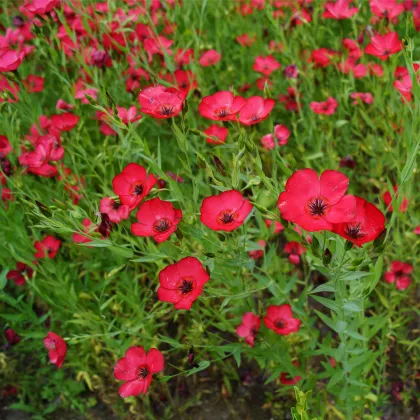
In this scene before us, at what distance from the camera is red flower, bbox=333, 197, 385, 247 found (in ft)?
3.73

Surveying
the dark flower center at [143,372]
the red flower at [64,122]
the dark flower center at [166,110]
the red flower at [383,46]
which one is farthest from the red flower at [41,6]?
the dark flower center at [143,372]

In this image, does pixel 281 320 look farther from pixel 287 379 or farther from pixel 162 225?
pixel 162 225

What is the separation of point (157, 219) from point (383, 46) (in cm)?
130

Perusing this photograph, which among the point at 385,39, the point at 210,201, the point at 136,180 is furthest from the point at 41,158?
the point at 385,39

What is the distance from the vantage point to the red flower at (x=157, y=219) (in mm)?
1399

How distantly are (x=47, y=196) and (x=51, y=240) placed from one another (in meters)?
0.27

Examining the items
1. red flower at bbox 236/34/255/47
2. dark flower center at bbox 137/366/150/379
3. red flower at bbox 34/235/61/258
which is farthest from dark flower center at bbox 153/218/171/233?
red flower at bbox 236/34/255/47

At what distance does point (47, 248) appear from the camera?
2189mm

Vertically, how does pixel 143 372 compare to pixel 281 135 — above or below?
below

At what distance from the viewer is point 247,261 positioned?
4.89 ft

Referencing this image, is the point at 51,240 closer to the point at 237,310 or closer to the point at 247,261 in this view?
the point at 237,310

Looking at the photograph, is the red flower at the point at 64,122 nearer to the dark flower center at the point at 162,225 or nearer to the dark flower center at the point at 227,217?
the dark flower center at the point at 162,225

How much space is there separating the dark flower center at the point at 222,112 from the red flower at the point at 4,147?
94 cm

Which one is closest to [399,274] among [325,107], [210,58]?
[325,107]
